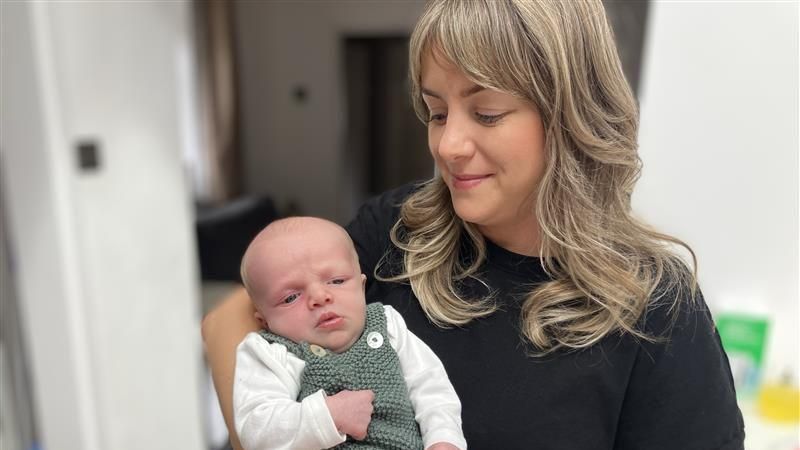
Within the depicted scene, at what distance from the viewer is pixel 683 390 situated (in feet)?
2.50

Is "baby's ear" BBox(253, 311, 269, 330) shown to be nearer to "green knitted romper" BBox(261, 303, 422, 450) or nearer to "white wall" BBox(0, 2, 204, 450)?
"green knitted romper" BBox(261, 303, 422, 450)

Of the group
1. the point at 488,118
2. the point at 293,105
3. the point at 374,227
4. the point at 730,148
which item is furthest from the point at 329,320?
the point at 293,105

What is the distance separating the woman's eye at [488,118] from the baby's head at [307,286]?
27cm

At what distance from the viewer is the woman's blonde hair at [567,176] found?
73cm

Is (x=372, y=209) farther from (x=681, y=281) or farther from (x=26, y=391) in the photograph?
(x=26, y=391)

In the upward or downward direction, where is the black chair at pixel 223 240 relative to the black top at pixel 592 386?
downward

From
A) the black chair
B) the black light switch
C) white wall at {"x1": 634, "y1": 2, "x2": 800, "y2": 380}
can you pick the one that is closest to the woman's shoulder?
white wall at {"x1": 634, "y1": 2, "x2": 800, "y2": 380}

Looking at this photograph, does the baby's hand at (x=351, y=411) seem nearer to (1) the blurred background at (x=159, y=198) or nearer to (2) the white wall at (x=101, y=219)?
(1) the blurred background at (x=159, y=198)

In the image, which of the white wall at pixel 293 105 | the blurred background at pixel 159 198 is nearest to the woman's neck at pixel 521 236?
the blurred background at pixel 159 198

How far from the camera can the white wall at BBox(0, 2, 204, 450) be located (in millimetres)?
1620

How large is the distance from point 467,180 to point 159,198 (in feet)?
4.56

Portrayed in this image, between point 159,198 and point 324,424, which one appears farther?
point 159,198

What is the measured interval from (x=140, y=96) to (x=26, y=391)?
0.98 metres

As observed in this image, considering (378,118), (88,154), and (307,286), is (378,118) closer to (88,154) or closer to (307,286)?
(88,154)
